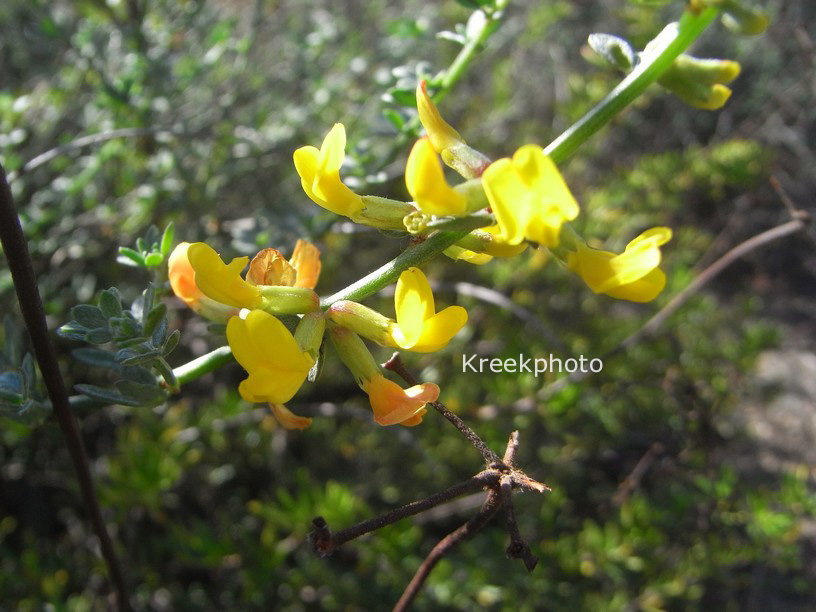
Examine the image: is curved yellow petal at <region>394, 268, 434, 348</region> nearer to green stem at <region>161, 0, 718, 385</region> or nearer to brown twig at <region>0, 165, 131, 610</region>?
green stem at <region>161, 0, 718, 385</region>

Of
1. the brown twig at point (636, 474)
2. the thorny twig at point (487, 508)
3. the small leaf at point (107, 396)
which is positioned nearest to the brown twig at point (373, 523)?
the thorny twig at point (487, 508)

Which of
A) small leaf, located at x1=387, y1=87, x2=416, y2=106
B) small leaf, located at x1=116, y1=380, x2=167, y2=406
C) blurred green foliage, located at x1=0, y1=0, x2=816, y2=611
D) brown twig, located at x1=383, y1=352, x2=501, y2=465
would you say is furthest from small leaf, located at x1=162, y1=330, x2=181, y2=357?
small leaf, located at x1=387, y1=87, x2=416, y2=106

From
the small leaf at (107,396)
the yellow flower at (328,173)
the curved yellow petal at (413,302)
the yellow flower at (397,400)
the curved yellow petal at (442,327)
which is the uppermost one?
the yellow flower at (328,173)

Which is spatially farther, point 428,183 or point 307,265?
point 307,265

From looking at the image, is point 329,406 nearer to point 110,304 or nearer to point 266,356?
point 110,304

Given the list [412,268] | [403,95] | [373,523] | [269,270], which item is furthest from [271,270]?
[403,95]

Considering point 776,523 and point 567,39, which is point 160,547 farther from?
point 567,39

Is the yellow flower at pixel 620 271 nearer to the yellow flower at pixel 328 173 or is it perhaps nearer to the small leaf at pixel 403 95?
the yellow flower at pixel 328 173
